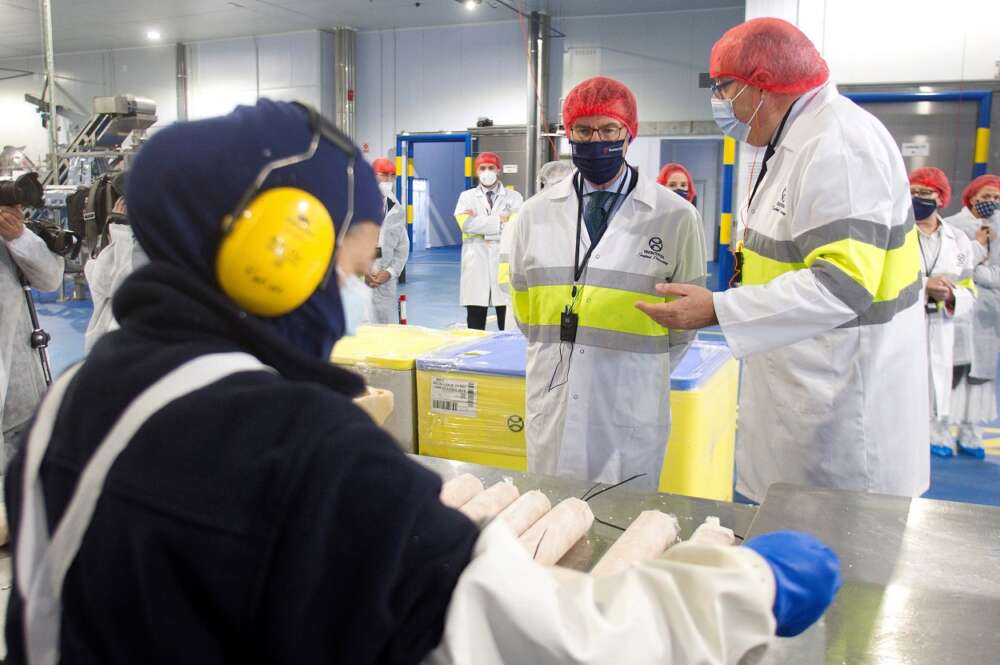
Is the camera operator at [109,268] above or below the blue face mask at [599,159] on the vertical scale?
below

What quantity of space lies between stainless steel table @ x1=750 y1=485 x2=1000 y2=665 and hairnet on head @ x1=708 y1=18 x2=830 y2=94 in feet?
3.54

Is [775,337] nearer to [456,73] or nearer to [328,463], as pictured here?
[328,463]

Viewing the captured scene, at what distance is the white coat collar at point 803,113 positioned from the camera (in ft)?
6.76

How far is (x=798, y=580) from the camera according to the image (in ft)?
3.00

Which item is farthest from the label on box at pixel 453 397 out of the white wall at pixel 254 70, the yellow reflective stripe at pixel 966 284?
the white wall at pixel 254 70

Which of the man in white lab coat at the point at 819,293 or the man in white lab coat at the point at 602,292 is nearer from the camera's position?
the man in white lab coat at the point at 819,293

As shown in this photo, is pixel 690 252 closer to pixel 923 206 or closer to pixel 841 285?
pixel 841 285

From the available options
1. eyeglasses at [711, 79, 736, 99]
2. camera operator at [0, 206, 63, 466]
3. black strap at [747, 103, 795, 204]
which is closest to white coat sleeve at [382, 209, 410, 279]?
camera operator at [0, 206, 63, 466]

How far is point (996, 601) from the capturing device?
1425mm

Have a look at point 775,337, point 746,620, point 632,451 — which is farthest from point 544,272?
point 746,620

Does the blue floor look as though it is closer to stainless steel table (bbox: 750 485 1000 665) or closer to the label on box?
the label on box

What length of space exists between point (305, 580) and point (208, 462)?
5.3 inches

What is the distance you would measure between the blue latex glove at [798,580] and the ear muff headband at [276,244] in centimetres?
61

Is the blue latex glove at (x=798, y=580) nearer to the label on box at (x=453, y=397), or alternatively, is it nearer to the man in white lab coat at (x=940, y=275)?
the label on box at (x=453, y=397)
